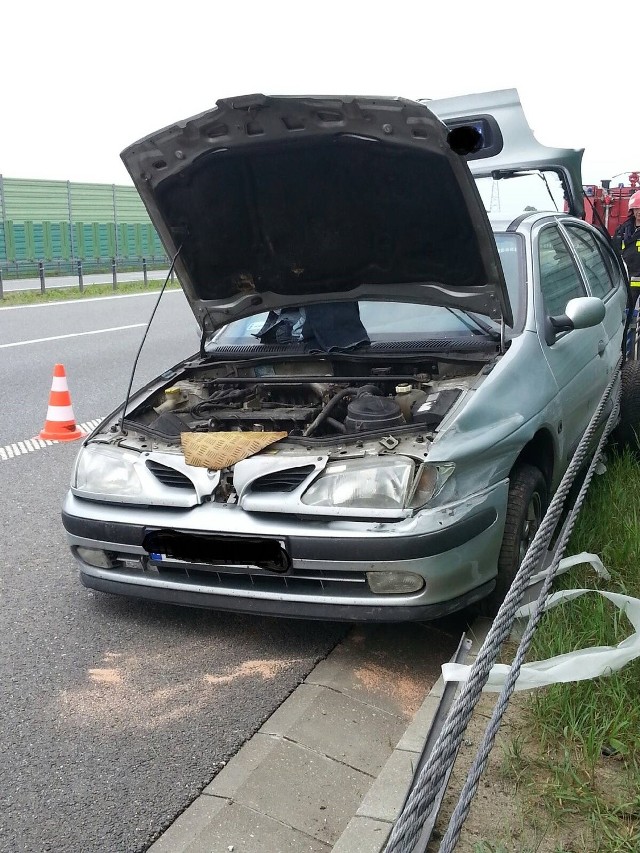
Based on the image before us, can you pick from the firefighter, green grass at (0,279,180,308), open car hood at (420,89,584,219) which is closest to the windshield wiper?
open car hood at (420,89,584,219)

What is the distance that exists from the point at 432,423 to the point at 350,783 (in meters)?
1.47

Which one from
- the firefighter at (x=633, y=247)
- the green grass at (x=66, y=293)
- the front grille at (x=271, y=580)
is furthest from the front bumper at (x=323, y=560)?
the green grass at (x=66, y=293)

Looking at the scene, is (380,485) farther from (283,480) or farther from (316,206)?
(316,206)

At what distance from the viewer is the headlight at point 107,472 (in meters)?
3.81

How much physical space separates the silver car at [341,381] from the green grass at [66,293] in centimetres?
1500

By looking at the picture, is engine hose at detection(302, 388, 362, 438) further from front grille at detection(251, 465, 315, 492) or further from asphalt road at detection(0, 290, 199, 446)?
asphalt road at detection(0, 290, 199, 446)

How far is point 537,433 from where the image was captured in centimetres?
412

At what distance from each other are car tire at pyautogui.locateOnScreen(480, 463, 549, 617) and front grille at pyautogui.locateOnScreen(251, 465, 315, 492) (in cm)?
89

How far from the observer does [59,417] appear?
7.35 m

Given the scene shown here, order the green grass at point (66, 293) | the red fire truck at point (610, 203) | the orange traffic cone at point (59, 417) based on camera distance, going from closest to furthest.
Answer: the orange traffic cone at point (59, 417) → the red fire truck at point (610, 203) → the green grass at point (66, 293)

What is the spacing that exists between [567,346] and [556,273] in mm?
527

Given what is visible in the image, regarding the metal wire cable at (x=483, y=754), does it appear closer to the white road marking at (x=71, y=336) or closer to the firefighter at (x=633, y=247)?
the firefighter at (x=633, y=247)

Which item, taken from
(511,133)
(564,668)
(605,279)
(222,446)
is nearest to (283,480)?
(222,446)

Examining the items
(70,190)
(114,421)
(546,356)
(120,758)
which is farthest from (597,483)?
(70,190)
